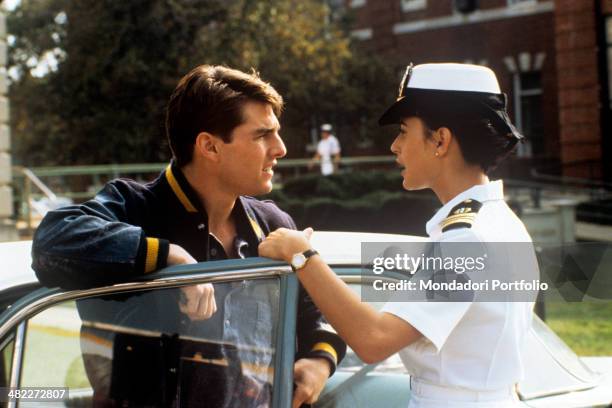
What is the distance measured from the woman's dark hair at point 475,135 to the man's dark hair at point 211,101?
1.98 feet

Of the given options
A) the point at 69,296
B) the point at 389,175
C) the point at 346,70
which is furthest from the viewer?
the point at 346,70

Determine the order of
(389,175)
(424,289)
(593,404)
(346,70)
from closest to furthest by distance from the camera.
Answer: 1. (424,289)
2. (593,404)
3. (389,175)
4. (346,70)

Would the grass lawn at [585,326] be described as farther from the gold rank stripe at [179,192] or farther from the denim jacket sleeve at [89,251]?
the denim jacket sleeve at [89,251]

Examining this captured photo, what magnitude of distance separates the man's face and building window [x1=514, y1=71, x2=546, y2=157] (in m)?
20.6

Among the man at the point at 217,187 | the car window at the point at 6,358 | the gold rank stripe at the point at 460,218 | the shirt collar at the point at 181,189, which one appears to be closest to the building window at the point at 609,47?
the man at the point at 217,187

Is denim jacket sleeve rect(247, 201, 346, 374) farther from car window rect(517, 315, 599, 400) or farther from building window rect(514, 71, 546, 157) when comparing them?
building window rect(514, 71, 546, 157)

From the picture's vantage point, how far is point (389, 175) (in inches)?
581

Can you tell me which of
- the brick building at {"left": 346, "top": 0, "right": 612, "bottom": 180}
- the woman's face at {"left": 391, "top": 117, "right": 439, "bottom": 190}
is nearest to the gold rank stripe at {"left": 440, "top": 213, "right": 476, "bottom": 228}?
the woman's face at {"left": 391, "top": 117, "right": 439, "bottom": 190}

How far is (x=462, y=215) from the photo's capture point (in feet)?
6.23

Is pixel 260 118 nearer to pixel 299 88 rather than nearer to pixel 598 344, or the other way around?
pixel 598 344

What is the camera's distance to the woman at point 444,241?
72.2 inches

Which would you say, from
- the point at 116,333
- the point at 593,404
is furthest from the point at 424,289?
the point at 593,404

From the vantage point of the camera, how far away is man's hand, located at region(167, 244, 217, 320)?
2037mm

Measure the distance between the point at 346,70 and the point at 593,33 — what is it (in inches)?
307
